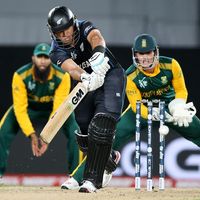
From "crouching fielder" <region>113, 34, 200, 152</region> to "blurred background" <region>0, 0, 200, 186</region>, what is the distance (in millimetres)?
2603

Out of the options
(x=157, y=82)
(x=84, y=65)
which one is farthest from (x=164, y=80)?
(x=84, y=65)

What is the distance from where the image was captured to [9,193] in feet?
25.0

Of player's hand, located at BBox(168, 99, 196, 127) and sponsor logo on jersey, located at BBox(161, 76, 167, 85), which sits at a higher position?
sponsor logo on jersey, located at BBox(161, 76, 167, 85)

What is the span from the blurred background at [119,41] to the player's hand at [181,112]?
9.79 feet

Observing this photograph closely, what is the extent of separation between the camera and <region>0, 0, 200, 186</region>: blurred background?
1164cm

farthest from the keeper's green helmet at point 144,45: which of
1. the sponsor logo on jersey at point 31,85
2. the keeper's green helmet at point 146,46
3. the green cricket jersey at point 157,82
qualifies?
the sponsor logo on jersey at point 31,85

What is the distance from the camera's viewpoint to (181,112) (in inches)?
336

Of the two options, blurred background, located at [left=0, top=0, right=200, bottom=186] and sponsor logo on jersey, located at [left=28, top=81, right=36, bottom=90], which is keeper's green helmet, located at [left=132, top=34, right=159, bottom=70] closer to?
sponsor logo on jersey, located at [left=28, top=81, right=36, bottom=90]

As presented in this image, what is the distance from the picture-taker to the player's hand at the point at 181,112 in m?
8.56

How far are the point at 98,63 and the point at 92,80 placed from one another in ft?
0.46

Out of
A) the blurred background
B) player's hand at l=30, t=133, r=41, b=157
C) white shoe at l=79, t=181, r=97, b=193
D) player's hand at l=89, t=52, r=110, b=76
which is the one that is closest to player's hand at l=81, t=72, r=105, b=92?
player's hand at l=89, t=52, r=110, b=76

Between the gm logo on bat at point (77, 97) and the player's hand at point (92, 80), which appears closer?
the player's hand at point (92, 80)

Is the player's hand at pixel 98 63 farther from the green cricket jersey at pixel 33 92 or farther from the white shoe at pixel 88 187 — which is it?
the green cricket jersey at pixel 33 92

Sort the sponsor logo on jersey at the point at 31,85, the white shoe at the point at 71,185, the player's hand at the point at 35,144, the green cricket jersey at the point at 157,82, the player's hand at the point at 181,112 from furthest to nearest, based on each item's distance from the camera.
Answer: the sponsor logo on jersey at the point at 31,85 < the player's hand at the point at 35,144 < the green cricket jersey at the point at 157,82 < the player's hand at the point at 181,112 < the white shoe at the point at 71,185
